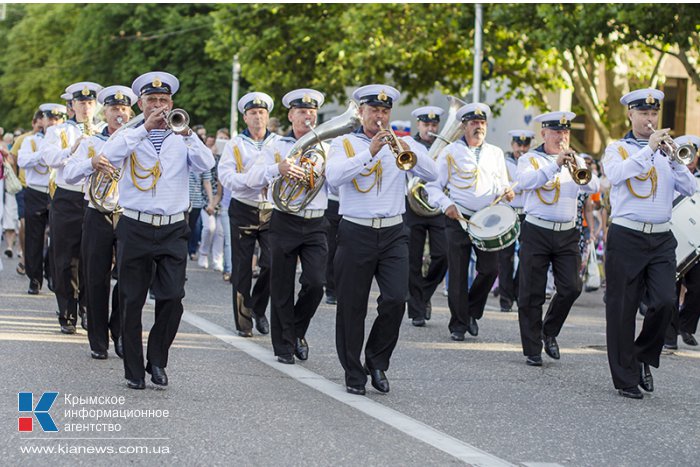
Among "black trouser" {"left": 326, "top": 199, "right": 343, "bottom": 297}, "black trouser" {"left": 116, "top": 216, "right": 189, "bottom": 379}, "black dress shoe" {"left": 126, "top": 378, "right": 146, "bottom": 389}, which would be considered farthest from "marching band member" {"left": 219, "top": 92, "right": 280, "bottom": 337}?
"black trouser" {"left": 326, "top": 199, "right": 343, "bottom": 297}

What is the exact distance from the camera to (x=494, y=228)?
40.7ft

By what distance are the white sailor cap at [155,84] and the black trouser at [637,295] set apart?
3448mm

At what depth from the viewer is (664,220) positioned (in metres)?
9.82

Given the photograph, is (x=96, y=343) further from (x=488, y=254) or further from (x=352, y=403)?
(x=488, y=254)

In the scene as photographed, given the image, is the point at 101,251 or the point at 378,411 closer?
the point at 378,411

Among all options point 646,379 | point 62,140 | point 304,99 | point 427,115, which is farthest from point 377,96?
point 427,115

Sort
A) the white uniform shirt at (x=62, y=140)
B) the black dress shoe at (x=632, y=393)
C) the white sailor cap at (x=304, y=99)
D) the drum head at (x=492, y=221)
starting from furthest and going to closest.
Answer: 1. the drum head at (x=492, y=221)
2. the white uniform shirt at (x=62, y=140)
3. the white sailor cap at (x=304, y=99)
4. the black dress shoe at (x=632, y=393)

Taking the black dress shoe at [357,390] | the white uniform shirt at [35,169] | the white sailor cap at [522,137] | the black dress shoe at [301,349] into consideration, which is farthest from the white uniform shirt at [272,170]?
the white sailor cap at [522,137]

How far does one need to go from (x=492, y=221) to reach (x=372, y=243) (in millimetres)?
3425

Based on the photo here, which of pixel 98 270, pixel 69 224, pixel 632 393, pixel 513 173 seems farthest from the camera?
pixel 513 173

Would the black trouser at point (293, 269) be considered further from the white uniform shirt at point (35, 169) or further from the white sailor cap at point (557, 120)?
the white uniform shirt at point (35, 169)

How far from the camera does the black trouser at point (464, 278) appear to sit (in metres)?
12.8

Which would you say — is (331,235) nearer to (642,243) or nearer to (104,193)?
(104,193)

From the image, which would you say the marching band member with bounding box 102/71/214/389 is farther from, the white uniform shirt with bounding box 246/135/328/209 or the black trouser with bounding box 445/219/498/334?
the black trouser with bounding box 445/219/498/334
